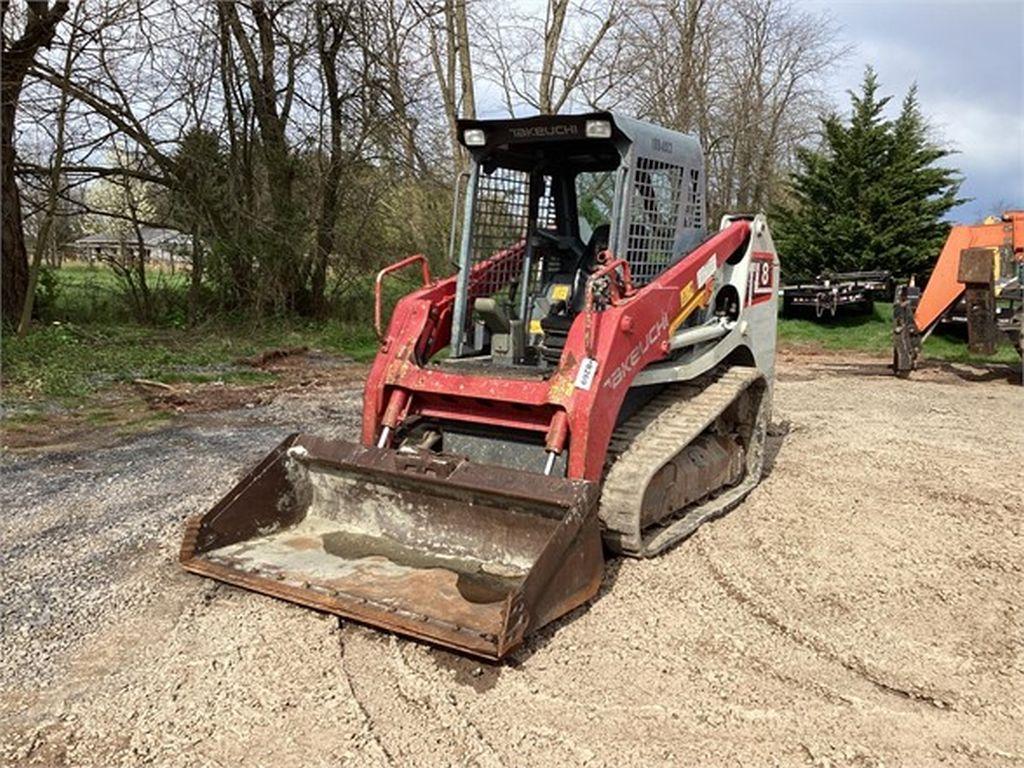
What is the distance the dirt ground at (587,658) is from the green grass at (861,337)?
9.95m

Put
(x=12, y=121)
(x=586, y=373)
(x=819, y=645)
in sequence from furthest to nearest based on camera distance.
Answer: (x=12, y=121), (x=586, y=373), (x=819, y=645)

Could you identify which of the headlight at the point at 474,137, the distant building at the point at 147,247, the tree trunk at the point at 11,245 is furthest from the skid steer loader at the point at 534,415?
the distant building at the point at 147,247

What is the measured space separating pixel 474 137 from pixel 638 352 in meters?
1.55

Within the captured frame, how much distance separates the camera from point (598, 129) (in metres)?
4.61

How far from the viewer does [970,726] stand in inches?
118

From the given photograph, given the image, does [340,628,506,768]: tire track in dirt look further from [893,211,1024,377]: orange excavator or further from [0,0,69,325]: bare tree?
[0,0,69,325]: bare tree

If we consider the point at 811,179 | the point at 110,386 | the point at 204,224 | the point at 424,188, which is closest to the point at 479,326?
the point at 110,386

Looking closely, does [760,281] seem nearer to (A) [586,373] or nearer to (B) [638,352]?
(B) [638,352]

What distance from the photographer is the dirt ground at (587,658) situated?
9.36 feet

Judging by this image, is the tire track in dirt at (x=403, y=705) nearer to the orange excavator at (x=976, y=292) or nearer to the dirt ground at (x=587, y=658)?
the dirt ground at (x=587, y=658)

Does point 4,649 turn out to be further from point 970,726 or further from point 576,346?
point 970,726

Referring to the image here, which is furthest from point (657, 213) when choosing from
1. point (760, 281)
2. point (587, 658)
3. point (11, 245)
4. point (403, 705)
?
point (11, 245)

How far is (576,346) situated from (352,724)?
6.93 feet

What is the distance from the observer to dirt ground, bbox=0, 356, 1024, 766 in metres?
2.85
